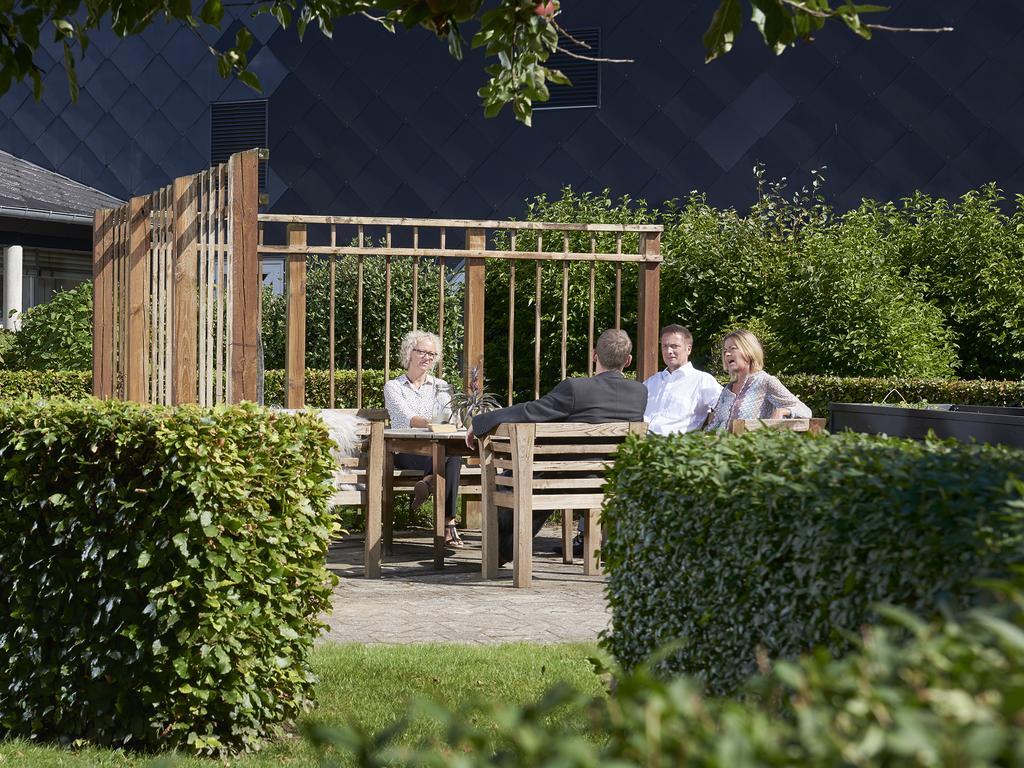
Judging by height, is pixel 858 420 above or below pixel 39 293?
below

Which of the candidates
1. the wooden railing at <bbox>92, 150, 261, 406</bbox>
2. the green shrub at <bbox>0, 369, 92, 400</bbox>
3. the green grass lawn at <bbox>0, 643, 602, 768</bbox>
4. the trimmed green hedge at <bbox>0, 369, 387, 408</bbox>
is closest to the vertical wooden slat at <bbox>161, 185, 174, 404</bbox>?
the wooden railing at <bbox>92, 150, 261, 406</bbox>

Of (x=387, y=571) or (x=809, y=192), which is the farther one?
(x=809, y=192)

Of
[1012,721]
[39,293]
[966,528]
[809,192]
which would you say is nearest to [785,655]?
[966,528]

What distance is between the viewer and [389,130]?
65.0 feet

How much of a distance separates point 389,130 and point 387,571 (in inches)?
500

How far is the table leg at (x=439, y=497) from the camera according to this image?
8.29 meters

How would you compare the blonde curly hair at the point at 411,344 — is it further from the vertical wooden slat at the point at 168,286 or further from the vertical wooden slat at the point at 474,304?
the vertical wooden slat at the point at 168,286

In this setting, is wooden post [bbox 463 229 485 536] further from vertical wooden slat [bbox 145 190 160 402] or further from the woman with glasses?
vertical wooden slat [bbox 145 190 160 402]

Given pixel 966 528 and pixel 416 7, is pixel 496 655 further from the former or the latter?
pixel 966 528

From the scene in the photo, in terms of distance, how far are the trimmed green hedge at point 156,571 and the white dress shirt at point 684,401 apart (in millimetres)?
4736

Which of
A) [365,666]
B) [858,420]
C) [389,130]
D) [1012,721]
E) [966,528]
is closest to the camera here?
[1012,721]

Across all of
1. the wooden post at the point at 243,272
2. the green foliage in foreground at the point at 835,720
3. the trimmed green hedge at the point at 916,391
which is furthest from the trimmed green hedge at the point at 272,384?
the green foliage in foreground at the point at 835,720

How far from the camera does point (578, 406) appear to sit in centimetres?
785

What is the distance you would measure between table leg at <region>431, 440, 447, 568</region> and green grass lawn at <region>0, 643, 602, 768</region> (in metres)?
2.45
